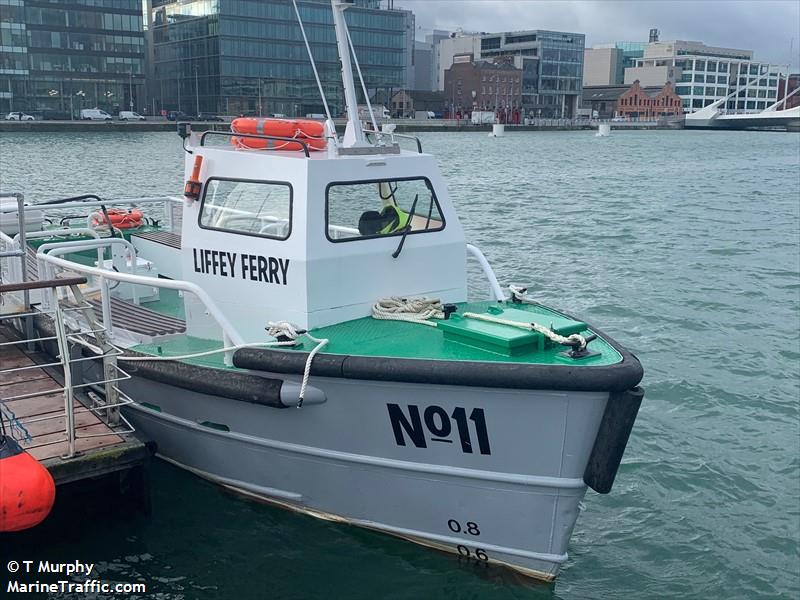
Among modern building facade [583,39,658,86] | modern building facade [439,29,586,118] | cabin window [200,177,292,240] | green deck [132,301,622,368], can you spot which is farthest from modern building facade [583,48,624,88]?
green deck [132,301,622,368]

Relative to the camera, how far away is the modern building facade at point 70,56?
95750 millimetres

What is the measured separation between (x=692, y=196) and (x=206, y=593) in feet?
103

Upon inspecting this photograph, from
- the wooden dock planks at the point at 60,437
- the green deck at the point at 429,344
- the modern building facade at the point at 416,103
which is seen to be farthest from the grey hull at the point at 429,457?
the modern building facade at the point at 416,103

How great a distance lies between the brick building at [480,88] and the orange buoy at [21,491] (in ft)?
430

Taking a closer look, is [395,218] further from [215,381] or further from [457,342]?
[215,381]

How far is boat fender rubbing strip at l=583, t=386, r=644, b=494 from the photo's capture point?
233 inches

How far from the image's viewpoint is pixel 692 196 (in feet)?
112

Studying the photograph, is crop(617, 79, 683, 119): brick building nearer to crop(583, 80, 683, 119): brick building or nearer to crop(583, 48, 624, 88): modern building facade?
crop(583, 80, 683, 119): brick building

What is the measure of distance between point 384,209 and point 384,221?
0.14m

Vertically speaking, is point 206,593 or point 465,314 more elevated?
point 465,314

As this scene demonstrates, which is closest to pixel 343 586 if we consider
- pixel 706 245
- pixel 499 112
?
pixel 706 245

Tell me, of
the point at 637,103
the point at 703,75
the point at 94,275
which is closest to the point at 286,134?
the point at 94,275

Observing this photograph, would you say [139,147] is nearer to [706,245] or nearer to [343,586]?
[706,245]

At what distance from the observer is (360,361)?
6312 millimetres
